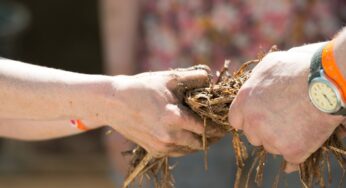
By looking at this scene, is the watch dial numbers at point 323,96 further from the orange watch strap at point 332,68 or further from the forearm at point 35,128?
the forearm at point 35,128

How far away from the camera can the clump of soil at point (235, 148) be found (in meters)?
2.62

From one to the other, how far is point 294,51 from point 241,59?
3.95 ft

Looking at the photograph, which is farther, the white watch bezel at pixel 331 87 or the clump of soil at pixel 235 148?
the clump of soil at pixel 235 148

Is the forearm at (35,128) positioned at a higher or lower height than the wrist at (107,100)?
lower

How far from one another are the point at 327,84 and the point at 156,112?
1.68 feet

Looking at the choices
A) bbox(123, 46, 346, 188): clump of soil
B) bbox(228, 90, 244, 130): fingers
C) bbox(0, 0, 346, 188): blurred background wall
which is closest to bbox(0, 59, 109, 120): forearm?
bbox(123, 46, 346, 188): clump of soil

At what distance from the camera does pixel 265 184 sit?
12.3 ft

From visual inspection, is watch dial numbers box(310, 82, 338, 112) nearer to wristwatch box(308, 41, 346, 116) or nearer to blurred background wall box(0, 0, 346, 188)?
wristwatch box(308, 41, 346, 116)

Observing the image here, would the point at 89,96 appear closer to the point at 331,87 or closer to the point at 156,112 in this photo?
the point at 156,112

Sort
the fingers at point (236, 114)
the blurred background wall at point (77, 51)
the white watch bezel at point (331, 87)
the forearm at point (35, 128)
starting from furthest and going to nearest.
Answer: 1. the blurred background wall at point (77, 51)
2. the forearm at point (35, 128)
3. the fingers at point (236, 114)
4. the white watch bezel at point (331, 87)

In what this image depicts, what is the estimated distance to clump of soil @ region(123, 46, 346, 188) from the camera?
103 inches

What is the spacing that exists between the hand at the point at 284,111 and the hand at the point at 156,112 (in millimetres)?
149

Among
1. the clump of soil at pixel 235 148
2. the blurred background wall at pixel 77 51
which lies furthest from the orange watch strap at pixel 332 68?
the blurred background wall at pixel 77 51

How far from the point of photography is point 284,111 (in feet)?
8.40
